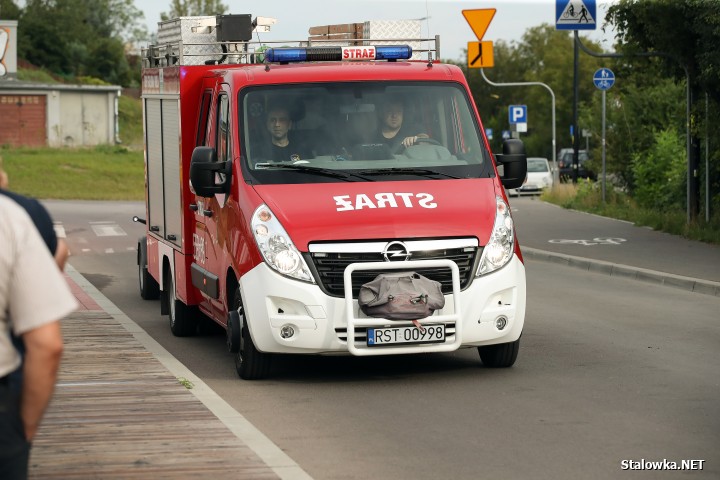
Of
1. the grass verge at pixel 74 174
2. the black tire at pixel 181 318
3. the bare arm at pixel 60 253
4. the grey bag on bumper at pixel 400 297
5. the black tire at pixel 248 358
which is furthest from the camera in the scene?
the grass verge at pixel 74 174

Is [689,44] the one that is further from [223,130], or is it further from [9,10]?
[9,10]

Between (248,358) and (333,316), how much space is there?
0.86 meters

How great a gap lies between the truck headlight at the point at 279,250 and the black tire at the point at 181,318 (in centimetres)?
329

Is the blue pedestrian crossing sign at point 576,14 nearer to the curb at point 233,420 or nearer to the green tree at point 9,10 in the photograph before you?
the curb at point 233,420

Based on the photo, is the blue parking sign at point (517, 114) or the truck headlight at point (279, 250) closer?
the truck headlight at point (279, 250)

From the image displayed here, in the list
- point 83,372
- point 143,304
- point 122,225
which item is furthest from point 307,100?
point 122,225

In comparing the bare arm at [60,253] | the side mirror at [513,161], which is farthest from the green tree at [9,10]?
the bare arm at [60,253]

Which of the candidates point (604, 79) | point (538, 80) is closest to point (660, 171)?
point (604, 79)

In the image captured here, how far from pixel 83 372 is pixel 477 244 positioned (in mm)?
2961

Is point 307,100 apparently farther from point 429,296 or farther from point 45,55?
point 45,55

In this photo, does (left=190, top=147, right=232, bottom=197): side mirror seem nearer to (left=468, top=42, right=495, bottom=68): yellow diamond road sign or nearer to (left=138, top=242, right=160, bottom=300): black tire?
(left=138, top=242, right=160, bottom=300): black tire

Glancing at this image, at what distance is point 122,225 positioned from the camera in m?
32.8

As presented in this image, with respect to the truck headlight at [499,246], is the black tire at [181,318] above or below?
below

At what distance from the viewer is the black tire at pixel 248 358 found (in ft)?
34.8
